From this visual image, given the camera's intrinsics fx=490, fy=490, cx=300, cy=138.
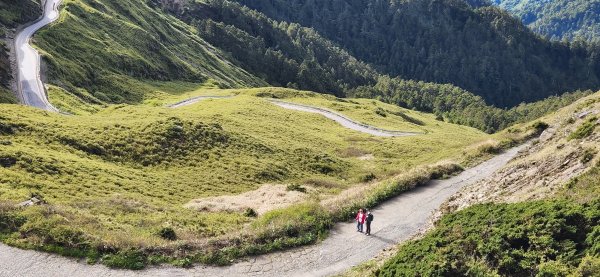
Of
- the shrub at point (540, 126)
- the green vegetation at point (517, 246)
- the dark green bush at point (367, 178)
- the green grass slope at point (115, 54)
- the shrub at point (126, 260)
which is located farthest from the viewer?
the green grass slope at point (115, 54)

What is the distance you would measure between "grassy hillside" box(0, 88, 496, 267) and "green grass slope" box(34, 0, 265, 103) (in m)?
23.2

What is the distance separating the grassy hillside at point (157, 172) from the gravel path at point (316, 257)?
0.88 m

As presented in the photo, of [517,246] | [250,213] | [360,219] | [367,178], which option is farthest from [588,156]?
[367,178]

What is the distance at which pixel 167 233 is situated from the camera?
32625 millimetres

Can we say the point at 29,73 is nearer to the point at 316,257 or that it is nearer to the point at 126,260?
the point at 126,260

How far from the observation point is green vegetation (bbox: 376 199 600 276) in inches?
814

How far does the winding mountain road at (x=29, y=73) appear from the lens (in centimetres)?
7838

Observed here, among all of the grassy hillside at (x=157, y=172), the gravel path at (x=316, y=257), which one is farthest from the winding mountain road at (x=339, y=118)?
the gravel path at (x=316, y=257)

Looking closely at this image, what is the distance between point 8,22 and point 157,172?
271 ft

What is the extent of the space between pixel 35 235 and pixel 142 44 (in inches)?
4819

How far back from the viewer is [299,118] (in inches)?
3939

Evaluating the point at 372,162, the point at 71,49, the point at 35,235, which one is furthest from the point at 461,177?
the point at 71,49

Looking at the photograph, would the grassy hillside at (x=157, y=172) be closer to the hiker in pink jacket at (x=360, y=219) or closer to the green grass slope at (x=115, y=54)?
the hiker in pink jacket at (x=360, y=219)

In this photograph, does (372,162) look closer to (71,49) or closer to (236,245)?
(236,245)
